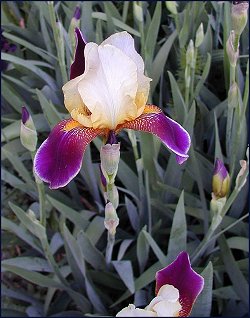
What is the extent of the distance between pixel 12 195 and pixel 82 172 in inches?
13.1

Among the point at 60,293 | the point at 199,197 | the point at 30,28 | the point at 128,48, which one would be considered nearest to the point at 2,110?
the point at 30,28

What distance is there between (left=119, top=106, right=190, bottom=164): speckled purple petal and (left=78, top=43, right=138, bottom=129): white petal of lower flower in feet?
0.05

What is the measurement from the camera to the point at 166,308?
0.48 metres

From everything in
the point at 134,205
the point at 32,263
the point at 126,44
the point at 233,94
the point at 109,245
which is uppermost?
the point at 126,44

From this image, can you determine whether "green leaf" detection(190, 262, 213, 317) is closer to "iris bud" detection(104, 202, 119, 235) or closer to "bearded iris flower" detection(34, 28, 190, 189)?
"iris bud" detection(104, 202, 119, 235)

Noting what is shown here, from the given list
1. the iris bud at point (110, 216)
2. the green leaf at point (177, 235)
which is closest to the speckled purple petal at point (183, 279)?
the iris bud at point (110, 216)

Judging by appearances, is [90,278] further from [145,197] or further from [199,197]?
[199,197]

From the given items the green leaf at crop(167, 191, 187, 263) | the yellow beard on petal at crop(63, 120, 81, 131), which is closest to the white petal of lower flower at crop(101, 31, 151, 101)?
the yellow beard on petal at crop(63, 120, 81, 131)

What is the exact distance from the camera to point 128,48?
685 mm

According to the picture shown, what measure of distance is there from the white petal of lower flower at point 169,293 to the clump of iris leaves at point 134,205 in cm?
44

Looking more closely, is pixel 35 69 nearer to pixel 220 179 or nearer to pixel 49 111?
pixel 49 111

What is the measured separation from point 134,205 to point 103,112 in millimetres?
662

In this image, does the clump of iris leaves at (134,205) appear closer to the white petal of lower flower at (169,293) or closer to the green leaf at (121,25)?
the green leaf at (121,25)

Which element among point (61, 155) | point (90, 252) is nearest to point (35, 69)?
point (90, 252)
